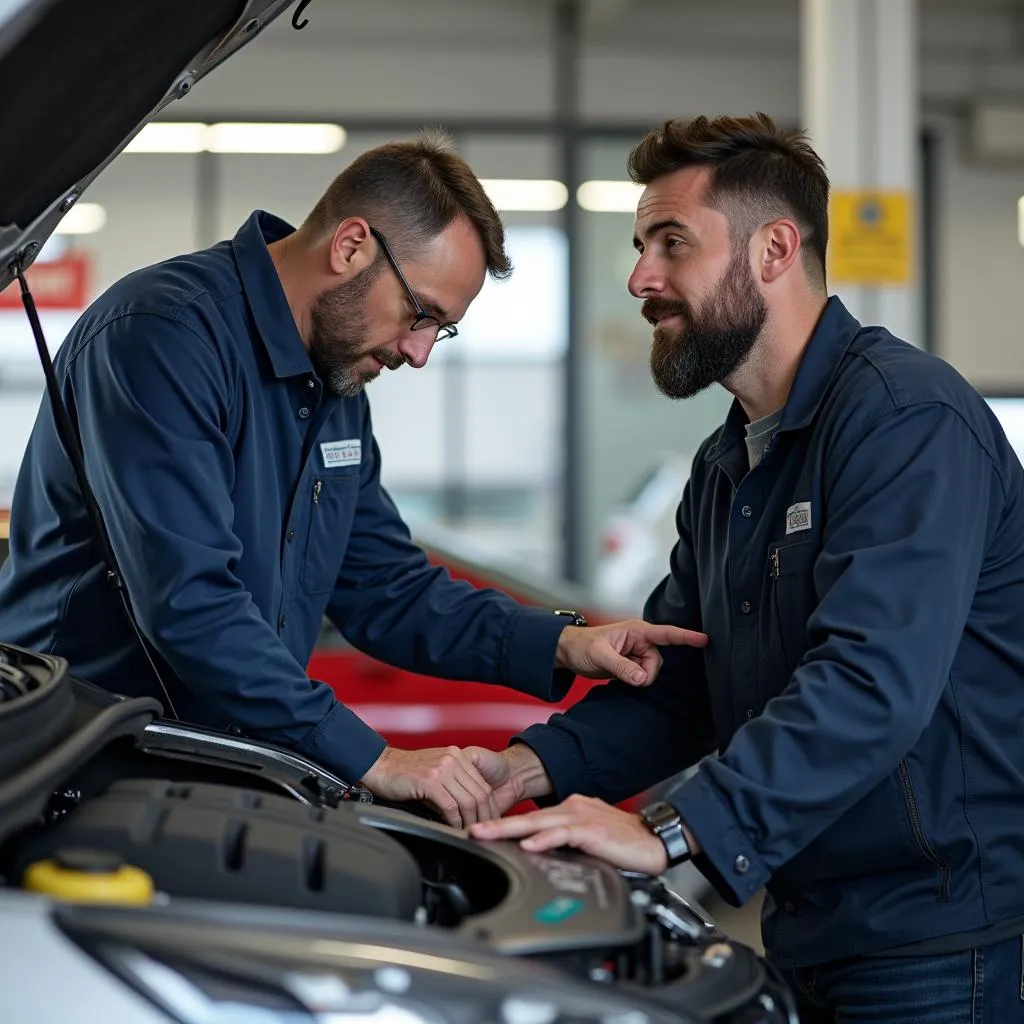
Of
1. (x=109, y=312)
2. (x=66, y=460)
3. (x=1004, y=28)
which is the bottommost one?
(x=66, y=460)

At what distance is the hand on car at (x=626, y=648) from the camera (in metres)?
2.02

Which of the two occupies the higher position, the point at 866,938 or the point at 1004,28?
the point at 1004,28

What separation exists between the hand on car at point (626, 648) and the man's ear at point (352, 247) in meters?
0.66

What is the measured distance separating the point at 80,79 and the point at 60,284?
7402mm

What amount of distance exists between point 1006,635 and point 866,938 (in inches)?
14.9

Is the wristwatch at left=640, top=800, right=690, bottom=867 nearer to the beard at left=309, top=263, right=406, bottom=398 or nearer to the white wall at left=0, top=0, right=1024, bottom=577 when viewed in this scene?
the beard at left=309, top=263, right=406, bottom=398

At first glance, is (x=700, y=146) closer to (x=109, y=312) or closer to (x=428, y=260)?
(x=428, y=260)

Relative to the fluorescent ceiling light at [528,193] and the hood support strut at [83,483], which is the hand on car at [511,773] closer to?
the hood support strut at [83,483]

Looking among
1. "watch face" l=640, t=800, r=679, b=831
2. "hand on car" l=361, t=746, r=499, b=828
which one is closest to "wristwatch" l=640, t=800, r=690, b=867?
"watch face" l=640, t=800, r=679, b=831

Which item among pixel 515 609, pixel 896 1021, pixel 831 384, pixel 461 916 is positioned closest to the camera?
pixel 461 916

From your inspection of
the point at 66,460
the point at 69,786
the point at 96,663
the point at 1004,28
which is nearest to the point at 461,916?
the point at 69,786

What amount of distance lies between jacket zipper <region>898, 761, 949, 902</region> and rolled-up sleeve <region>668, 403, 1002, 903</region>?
0.06 m

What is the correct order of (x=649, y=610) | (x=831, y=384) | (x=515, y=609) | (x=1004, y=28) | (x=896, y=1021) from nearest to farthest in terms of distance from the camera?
1. (x=896, y=1021)
2. (x=831, y=384)
3. (x=649, y=610)
4. (x=515, y=609)
5. (x=1004, y=28)

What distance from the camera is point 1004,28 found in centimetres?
887
